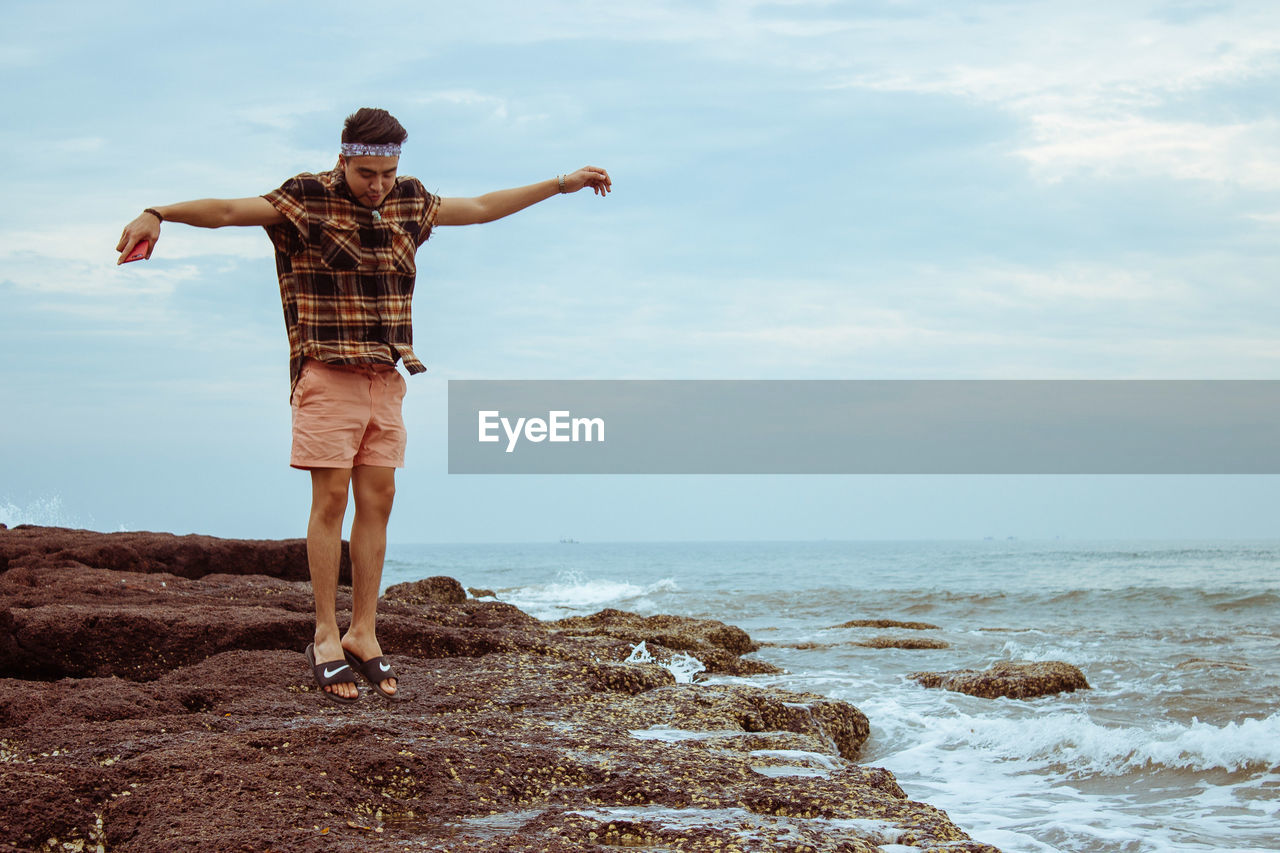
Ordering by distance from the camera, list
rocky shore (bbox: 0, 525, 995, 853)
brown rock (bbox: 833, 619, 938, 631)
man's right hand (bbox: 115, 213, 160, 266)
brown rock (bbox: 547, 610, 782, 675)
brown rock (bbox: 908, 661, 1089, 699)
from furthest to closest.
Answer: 1. brown rock (bbox: 833, 619, 938, 631)
2. brown rock (bbox: 908, 661, 1089, 699)
3. brown rock (bbox: 547, 610, 782, 675)
4. man's right hand (bbox: 115, 213, 160, 266)
5. rocky shore (bbox: 0, 525, 995, 853)

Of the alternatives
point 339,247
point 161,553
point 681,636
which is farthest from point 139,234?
point 161,553

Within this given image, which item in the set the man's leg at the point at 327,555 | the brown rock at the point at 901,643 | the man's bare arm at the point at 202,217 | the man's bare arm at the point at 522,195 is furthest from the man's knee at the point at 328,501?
the brown rock at the point at 901,643

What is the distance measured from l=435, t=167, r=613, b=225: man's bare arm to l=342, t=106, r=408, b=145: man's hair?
50cm

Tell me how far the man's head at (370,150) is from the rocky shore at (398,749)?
6.43ft

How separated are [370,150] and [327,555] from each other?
155 centimetres

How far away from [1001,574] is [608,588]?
14.0 m

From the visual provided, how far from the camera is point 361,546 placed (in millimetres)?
4227

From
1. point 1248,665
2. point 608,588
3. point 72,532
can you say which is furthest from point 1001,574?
point 72,532

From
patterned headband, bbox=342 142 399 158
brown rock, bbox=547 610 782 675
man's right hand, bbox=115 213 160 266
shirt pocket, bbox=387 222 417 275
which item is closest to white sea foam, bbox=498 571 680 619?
brown rock, bbox=547 610 782 675

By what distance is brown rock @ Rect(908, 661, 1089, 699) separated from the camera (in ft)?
28.8

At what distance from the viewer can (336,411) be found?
13.1 feet

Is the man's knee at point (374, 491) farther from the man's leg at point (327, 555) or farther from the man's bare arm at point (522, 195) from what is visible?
the man's bare arm at point (522, 195)

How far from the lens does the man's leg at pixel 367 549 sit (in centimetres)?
420

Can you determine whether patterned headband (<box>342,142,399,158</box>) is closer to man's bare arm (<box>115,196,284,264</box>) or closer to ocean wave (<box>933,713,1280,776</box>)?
man's bare arm (<box>115,196,284,264</box>)
